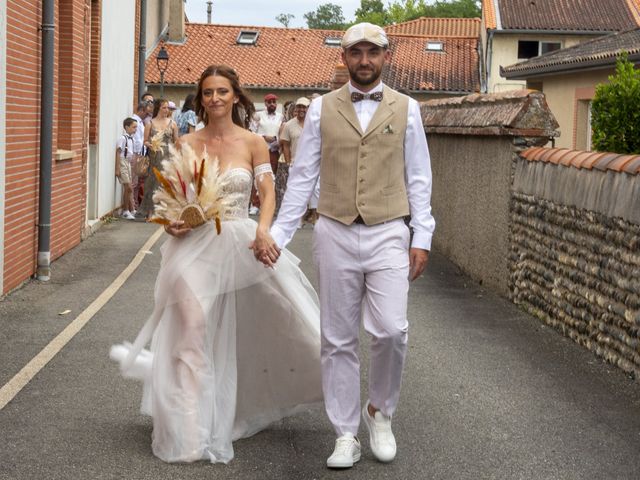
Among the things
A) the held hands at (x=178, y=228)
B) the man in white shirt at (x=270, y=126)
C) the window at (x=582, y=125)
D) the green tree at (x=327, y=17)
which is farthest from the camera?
the green tree at (x=327, y=17)

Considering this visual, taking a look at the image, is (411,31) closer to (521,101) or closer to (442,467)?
(521,101)

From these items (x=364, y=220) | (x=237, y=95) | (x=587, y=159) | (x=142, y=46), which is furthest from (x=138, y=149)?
(x=364, y=220)

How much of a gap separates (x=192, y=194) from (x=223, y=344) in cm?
78

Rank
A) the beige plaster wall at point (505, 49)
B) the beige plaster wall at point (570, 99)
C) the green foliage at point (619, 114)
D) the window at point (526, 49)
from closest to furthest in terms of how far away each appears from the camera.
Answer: the green foliage at point (619, 114) → the beige plaster wall at point (570, 99) → the beige plaster wall at point (505, 49) → the window at point (526, 49)

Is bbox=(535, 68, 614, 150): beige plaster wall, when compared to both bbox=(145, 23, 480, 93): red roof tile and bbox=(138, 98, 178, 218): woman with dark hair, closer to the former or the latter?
bbox=(138, 98, 178, 218): woman with dark hair

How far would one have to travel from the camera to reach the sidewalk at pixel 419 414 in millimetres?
5785

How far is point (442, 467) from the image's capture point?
583 cm

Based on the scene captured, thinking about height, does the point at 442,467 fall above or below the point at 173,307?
below

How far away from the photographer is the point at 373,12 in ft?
415

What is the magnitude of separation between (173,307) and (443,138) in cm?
1125

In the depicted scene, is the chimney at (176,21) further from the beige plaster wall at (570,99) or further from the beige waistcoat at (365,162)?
the beige waistcoat at (365,162)

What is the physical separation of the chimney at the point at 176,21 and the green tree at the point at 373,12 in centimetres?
6271

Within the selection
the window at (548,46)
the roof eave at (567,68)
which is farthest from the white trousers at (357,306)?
the window at (548,46)

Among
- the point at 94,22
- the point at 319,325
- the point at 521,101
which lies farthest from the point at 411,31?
the point at 319,325
